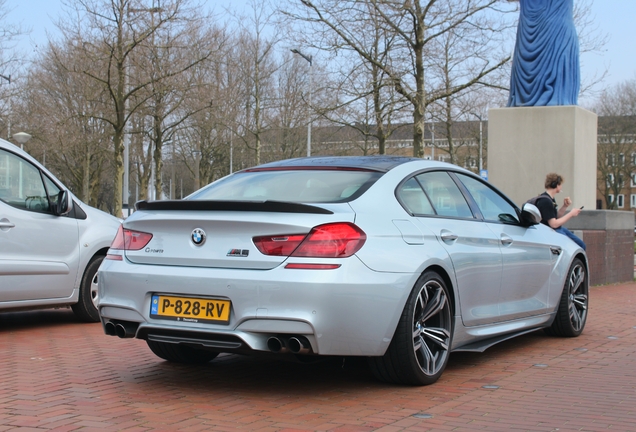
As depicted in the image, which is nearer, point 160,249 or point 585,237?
point 160,249

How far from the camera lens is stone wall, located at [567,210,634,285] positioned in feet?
45.4

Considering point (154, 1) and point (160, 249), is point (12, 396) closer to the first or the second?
point (160, 249)

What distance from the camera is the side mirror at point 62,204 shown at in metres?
8.05

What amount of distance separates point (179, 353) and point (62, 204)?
2.94m

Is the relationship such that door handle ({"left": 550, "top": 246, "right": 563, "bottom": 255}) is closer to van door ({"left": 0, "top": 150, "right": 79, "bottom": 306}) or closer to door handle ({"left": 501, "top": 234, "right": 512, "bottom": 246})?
door handle ({"left": 501, "top": 234, "right": 512, "bottom": 246})

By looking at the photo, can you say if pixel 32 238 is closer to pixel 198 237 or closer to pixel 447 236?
pixel 198 237

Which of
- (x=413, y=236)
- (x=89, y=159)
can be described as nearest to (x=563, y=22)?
(x=413, y=236)

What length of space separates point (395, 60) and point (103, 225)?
12.7m

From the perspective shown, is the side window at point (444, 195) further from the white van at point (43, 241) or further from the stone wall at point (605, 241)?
the stone wall at point (605, 241)

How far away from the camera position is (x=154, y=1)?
21.1m

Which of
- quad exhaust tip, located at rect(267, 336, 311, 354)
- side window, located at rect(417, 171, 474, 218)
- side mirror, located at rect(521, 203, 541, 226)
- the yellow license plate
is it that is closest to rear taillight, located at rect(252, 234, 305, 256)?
the yellow license plate

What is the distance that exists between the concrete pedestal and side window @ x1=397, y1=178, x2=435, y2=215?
9765mm

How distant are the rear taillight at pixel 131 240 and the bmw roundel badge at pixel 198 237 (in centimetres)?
34

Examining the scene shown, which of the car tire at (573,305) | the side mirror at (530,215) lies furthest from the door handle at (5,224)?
the car tire at (573,305)
